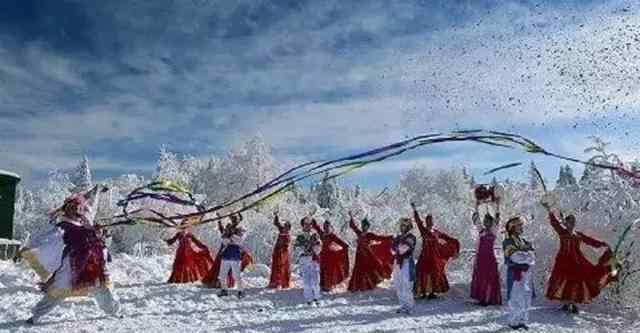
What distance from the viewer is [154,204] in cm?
2508

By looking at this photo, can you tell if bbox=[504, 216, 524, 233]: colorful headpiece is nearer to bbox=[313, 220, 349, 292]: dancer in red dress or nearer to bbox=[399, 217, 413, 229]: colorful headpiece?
bbox=[399, 217, 413, 229]: colorful headpiece

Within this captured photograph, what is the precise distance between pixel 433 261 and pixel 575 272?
10.2 ft

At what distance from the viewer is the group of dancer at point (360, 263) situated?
10.9 meters

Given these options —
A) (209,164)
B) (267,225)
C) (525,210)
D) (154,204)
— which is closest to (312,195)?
(209,164)

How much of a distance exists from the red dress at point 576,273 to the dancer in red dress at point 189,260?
8.90 meters

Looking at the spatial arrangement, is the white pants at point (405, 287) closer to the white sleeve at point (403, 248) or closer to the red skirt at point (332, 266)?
the white sleeve at point (403, 248)

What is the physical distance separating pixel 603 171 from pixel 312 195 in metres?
63.2

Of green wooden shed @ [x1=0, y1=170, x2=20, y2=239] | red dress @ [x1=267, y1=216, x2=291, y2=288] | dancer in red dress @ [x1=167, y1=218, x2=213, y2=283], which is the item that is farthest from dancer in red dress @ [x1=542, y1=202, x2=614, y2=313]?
green wooden shed @ [x1=0, y1=170, x2=20, y2=239]

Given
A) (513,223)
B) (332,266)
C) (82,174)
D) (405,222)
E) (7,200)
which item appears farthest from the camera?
(82,174)

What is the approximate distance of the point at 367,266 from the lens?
1592 cm

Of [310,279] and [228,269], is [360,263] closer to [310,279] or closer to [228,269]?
[310,279]

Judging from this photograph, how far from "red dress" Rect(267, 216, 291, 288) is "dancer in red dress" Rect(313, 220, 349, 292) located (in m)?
0.99

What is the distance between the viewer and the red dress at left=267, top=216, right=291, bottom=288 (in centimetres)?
1672

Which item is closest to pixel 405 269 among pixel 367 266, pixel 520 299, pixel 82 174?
pixel 520 299
